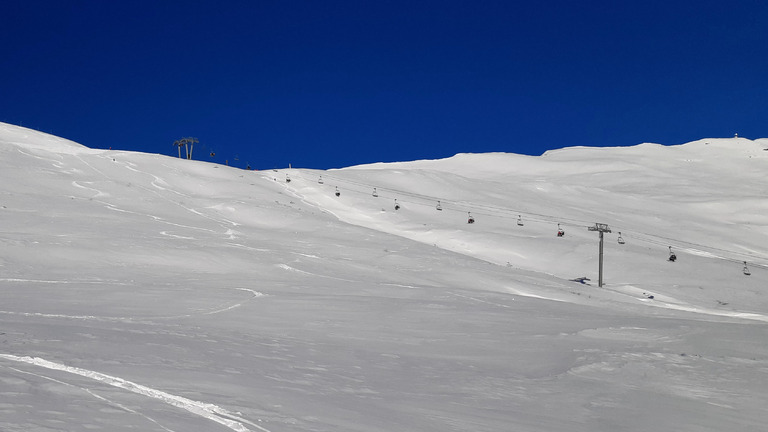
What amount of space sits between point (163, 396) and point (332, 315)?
10313 mm

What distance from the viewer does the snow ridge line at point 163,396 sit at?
22.5 ft

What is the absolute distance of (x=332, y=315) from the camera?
17656 millimetres

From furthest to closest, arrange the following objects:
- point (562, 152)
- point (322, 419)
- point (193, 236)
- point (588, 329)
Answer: point (562, 152), point (193, 236), point (588, 329), point (322, 419)

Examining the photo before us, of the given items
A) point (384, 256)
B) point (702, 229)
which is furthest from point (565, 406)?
point (702, 229)

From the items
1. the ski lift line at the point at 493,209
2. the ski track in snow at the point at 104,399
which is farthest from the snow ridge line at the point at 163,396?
the ski lift line at the point at 493,209

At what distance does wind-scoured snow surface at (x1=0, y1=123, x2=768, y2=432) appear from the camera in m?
8.14

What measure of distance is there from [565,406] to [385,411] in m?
2.96

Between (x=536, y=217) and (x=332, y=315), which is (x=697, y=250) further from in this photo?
(x=332, y=315)

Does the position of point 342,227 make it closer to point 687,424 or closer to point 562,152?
point 687,424

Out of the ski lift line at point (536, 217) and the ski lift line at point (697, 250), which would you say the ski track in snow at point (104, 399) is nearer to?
the ski lift line at point (536, 217)

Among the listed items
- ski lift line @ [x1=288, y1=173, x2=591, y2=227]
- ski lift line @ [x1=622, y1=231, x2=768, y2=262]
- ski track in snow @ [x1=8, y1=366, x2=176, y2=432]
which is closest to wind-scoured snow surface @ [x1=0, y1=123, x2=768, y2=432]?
ski track in snow @ [x1=8, y1=366, x2=176, y2=432]

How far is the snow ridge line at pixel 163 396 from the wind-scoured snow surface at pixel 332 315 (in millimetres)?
43

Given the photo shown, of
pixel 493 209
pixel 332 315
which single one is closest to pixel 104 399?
pixel 332 315

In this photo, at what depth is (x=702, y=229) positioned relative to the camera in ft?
231
